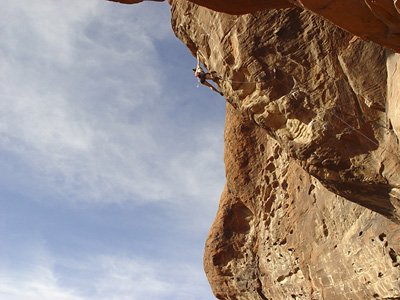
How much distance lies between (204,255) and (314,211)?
7.30 meters

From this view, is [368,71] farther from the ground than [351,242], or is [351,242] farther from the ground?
[368,71]

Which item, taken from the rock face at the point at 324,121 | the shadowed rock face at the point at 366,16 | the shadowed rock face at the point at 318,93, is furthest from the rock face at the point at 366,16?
the shadowed rock face at the point at 318,93

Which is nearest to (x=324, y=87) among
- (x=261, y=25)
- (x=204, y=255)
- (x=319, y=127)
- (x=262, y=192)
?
(x=319, y=127)

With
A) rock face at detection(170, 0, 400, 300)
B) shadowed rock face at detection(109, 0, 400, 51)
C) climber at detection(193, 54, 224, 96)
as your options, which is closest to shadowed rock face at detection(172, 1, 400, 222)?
rock face at detection(170, 0, 400, 300)

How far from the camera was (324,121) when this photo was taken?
9.72 m

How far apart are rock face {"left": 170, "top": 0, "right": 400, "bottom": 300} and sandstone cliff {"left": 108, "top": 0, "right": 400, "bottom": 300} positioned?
23mm

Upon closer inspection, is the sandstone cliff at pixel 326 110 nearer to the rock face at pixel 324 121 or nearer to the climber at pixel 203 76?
the rock face at pixel 324 121

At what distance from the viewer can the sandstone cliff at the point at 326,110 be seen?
27.3 feet

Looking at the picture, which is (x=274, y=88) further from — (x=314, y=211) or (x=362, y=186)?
(x=314, y=211)

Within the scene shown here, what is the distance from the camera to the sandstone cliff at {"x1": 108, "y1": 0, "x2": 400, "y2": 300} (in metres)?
8.32

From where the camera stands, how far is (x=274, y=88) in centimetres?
1027

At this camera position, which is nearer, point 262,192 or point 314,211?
point 314,211

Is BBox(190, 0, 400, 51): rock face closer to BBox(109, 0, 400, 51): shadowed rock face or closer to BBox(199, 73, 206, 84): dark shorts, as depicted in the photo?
BBox(109, 0, 400, 51): shadowed rock face

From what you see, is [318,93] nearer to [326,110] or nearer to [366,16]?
[326,110]
